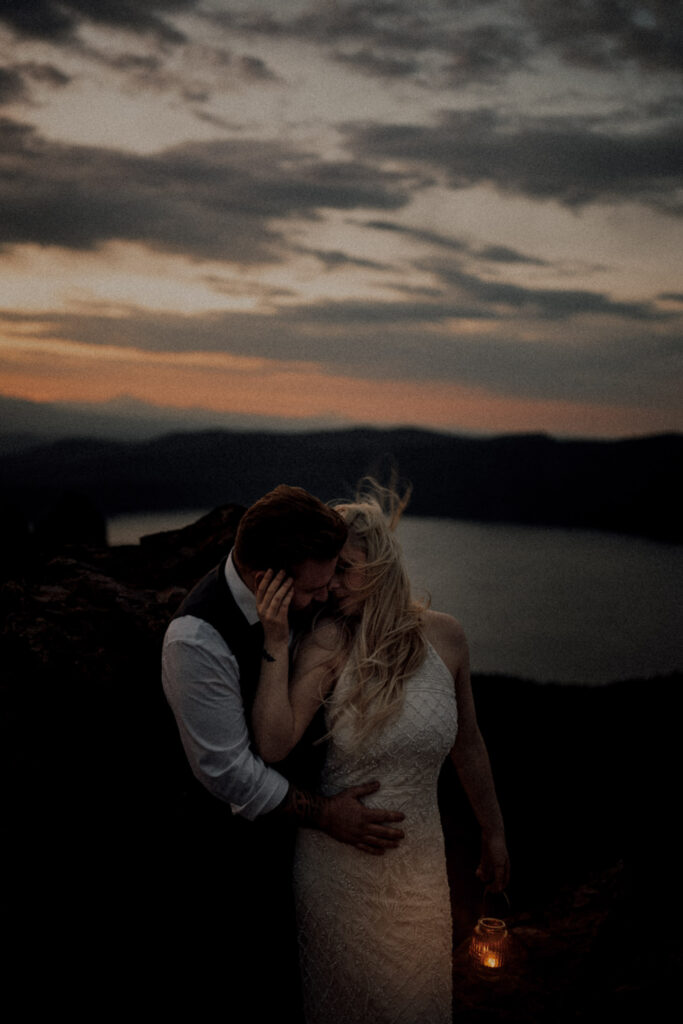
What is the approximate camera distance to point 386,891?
2719 millimetres

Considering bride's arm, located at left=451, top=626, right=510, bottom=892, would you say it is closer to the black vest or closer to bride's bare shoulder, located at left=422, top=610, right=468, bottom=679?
bride's bare shoulder, located at left=422, top=610, right=468, bottom=679

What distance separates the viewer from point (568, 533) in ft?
107

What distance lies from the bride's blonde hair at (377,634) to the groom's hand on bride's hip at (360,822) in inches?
9.7

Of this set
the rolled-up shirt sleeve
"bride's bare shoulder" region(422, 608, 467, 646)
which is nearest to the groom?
the rolled-up shirt sleeve

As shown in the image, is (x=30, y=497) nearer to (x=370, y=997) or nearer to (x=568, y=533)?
(x=370, y=997)

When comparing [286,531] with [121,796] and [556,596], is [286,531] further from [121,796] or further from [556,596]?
[556,596]

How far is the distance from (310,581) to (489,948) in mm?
3191

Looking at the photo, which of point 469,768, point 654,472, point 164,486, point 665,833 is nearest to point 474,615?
point 654,472

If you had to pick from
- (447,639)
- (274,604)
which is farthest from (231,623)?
(447,639)

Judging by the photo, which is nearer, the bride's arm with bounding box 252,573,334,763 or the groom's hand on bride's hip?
Answer: the bride's arm with bounding box 252,573,334,763

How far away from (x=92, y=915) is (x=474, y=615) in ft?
89.7

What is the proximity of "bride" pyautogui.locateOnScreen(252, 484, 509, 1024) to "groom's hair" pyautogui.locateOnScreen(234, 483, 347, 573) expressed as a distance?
334 mm

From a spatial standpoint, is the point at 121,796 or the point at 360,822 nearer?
Result: the point at 360,822

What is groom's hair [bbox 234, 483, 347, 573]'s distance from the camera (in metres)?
2.39
